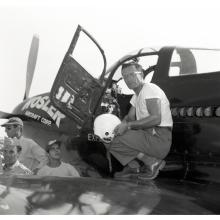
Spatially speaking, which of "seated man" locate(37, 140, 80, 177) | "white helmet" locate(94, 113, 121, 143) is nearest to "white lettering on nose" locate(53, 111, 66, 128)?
"seated man" locate(37, 140, 80, 177)

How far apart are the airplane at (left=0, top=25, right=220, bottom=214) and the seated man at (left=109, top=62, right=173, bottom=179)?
0.29 metres

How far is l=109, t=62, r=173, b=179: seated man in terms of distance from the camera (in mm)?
4316

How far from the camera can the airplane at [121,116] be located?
2.79m

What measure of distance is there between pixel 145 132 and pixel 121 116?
138 cm

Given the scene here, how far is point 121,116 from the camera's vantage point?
5852 millimetres

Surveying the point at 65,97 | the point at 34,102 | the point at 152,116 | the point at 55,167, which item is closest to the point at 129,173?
the point at 152,116

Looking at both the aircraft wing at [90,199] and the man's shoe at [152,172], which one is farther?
the man's shoe at [152,172]

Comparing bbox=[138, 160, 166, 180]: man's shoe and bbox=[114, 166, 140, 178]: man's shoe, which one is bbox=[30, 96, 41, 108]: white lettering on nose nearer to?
bbox=[114, 166, 140, 178]: man's shoe

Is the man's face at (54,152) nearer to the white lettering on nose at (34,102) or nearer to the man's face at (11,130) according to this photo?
the man's face at (11,130)

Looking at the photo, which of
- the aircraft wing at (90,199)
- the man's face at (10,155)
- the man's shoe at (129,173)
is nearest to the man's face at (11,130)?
the man's face at (10,155)

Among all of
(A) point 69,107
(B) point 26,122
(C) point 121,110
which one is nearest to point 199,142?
(C) point 121,110

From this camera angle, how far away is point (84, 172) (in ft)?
20.1

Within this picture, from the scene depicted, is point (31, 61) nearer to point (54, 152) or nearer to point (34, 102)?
point (34, 102)

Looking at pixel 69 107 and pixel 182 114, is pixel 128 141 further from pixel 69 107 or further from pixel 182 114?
pixel 69 107
